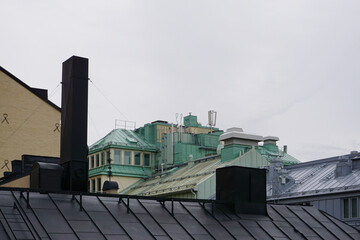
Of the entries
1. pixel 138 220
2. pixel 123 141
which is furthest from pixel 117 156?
pixel 138 220

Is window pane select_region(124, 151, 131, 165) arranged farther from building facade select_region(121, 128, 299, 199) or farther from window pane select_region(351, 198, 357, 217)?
window pane select_region(351, 198, 357, 217)

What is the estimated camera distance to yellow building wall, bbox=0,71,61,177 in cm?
5428

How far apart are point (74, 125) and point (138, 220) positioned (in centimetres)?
502

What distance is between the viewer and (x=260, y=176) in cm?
2941

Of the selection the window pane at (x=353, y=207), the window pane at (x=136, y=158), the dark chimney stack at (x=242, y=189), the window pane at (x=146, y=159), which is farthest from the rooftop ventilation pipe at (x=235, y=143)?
the dark chimney stack at (x=242, y=189)

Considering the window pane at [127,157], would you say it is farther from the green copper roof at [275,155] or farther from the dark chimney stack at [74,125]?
the dark chimney stack at [74,125]

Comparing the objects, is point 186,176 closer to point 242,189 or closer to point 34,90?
point 34,90

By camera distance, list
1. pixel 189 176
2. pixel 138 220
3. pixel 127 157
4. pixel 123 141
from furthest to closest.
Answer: pixel 123 141, pixel 127 157, pixel 189 176, pixel 138 220

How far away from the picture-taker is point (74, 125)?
2805 centimetres

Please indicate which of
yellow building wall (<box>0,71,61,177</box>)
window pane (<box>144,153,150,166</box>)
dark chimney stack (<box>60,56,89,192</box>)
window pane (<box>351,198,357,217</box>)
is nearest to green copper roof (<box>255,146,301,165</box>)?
window pane (<box>144,153,150,166</box>)

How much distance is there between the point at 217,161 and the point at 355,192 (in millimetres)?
21392

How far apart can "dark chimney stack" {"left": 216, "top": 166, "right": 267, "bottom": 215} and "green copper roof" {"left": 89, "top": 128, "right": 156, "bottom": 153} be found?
163 feet

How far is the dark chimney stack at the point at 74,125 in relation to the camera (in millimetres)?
27469

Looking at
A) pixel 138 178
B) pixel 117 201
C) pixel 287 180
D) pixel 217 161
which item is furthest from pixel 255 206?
pixel 138 178
